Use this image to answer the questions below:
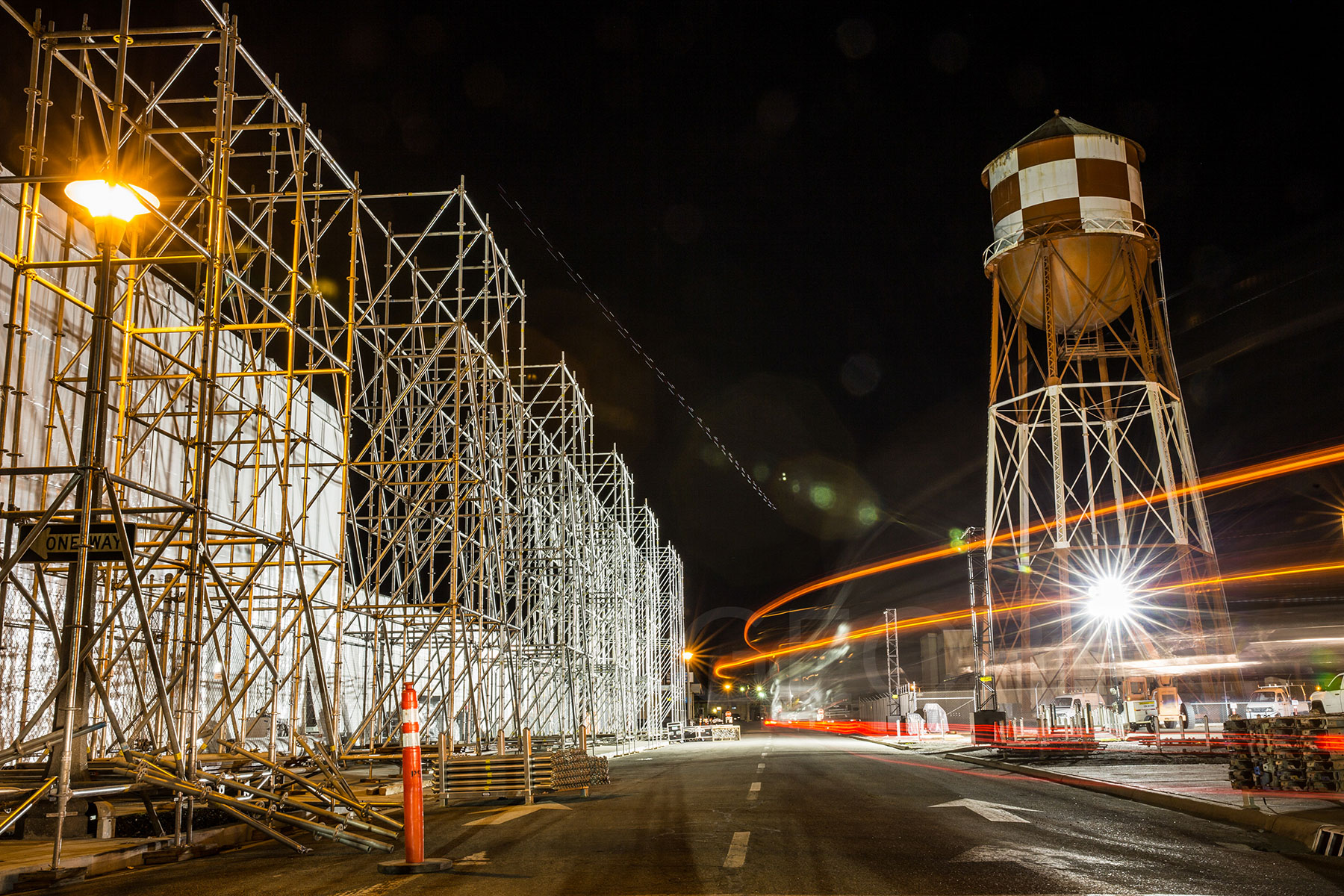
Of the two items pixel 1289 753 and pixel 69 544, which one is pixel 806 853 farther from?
pixel 1289 753

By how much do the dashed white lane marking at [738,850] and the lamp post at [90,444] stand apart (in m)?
5.23

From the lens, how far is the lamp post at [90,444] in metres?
8.58

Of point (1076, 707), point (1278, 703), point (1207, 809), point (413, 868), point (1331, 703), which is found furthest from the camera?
point (1076, 707)

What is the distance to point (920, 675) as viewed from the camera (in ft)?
250

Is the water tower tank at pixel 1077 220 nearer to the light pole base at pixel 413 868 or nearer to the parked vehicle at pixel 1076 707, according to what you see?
the parked vehicle at pixel 1076 707

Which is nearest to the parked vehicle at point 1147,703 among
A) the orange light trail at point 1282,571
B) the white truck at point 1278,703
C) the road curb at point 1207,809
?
the white truck at point 1278,703

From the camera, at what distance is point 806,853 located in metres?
8.70

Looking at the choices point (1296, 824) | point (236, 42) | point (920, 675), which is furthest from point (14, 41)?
point (920, 675)

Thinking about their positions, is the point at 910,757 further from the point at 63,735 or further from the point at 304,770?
the point at 63,735

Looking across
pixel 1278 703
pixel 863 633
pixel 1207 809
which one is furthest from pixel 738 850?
pixel 863 633

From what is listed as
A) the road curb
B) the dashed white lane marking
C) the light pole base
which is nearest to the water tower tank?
the road curb

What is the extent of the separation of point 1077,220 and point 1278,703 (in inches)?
667

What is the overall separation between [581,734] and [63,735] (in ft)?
31.1

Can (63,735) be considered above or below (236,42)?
below
